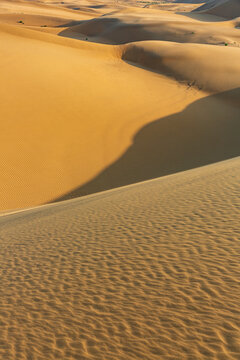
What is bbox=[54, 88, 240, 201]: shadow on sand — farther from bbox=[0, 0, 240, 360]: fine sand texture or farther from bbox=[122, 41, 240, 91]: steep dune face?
bbox=[122, 41, 240, 91]: steep dune face

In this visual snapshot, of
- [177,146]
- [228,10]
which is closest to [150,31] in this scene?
[228,10]

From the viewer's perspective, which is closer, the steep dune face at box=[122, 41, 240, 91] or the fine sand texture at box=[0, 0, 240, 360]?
the fine sand texture at box=[0, 0, 240, 360]

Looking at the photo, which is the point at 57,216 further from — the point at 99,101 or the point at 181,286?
the point at 99,101

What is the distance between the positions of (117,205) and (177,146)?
892 centimetres

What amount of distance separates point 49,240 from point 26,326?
2574 millimetres

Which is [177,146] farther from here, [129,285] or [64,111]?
[129,285]

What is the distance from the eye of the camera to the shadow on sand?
46.3 feet

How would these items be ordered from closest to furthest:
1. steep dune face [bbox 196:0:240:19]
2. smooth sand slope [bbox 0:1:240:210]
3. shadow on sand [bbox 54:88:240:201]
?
smooth sand slope [bbox 0:1:240:210] < shadow on sand [bbox 54:88:240:201] < steep dune face [bbox 196:0:240:19]

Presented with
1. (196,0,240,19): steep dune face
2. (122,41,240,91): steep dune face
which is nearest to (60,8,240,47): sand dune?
(122,41,240,91): steep dune face

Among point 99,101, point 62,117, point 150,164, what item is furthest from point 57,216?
point 99,101

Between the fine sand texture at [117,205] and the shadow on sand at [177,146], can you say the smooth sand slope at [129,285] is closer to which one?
the fine sand texture at [117,205]

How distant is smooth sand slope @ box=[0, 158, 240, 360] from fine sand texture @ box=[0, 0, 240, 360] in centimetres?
2

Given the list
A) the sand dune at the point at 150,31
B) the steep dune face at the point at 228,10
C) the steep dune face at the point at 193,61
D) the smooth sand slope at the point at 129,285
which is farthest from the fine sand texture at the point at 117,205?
the steep dune face at the point at 228,10

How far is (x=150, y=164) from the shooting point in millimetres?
15039
